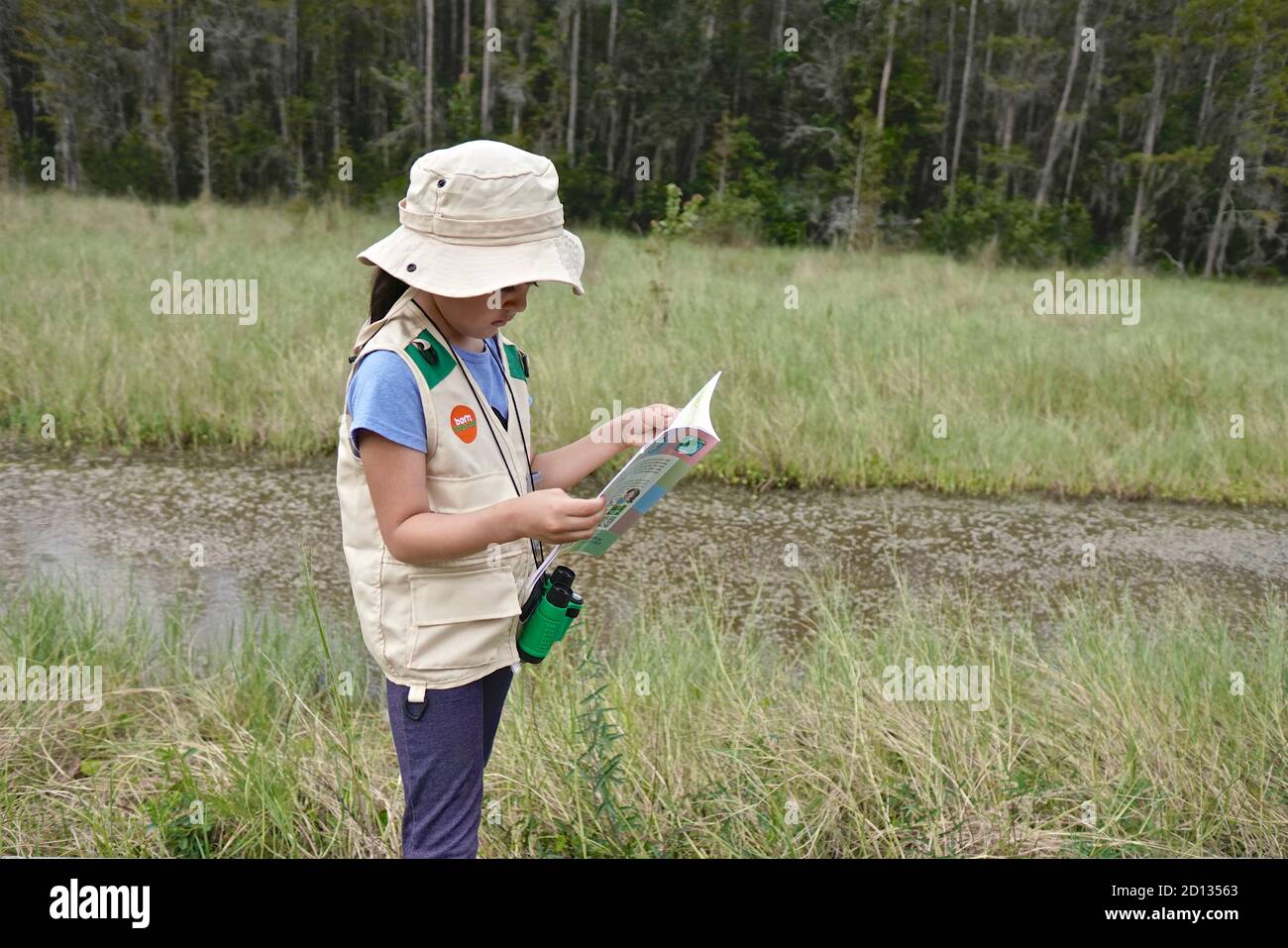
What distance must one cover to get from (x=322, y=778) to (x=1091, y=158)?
21.6 metres

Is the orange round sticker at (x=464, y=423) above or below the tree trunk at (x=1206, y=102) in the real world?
below

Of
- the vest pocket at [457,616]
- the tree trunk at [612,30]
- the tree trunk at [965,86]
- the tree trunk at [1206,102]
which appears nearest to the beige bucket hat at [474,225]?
the vest pocket at [457,616]

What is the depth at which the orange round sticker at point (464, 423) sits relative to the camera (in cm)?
140

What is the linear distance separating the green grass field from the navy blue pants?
12.6ft

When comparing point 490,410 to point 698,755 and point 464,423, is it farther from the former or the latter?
point 698,755

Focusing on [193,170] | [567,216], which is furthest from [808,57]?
[193,170]

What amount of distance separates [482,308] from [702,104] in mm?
17667

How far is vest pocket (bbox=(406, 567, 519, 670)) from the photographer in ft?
4.66

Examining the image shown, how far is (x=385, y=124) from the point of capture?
19.0m

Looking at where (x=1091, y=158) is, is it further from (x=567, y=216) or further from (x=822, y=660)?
(x=822, y=660)

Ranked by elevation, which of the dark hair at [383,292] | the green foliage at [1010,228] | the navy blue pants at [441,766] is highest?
the dark hair at [383,292]

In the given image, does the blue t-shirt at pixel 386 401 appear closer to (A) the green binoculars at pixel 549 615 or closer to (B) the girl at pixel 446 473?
(B) the girl at pixel 446 473

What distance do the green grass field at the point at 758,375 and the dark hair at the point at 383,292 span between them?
3.76 meters

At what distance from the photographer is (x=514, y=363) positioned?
1651 millimetres
